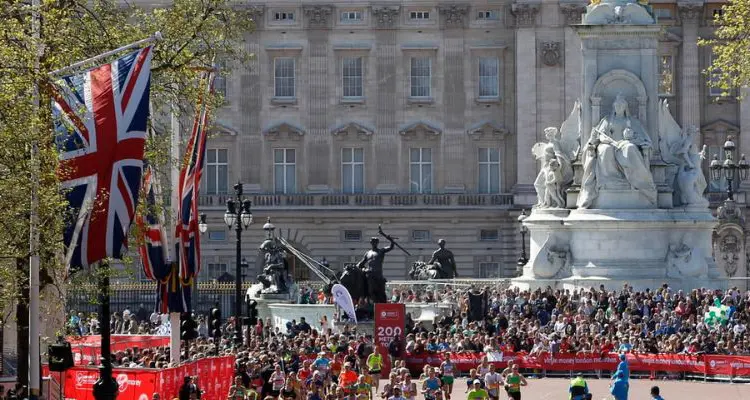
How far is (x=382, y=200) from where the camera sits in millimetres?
86812

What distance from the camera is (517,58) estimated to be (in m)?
85.7

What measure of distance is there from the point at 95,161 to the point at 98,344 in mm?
19401

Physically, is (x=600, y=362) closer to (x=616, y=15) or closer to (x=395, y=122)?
(x=616, y=15)

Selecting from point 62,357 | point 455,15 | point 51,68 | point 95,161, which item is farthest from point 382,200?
point 95,161

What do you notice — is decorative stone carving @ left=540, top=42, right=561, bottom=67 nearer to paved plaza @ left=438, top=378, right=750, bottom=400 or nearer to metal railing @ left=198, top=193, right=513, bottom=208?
metal railing @ left=198, top=193, right=513, bottom=208

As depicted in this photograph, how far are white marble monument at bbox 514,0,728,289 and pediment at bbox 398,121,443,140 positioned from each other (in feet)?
94.3

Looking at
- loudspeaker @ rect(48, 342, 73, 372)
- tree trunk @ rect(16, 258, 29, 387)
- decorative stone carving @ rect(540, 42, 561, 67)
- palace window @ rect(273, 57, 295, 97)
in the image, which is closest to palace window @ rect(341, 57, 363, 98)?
palace window @ rect(273, 57, 295, 97)

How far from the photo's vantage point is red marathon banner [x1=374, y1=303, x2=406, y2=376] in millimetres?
46812

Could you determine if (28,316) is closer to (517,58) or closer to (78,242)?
(78,242)

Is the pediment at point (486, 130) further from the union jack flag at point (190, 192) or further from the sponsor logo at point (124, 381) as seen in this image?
the sponsor logo at point (124, 381)

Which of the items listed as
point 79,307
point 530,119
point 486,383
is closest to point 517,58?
point 530,119

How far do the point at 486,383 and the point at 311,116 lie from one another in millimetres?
48777

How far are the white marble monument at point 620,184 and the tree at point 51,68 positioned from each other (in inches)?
839

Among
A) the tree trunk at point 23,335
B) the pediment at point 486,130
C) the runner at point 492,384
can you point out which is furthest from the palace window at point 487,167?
the tree trunk at point 23,335
